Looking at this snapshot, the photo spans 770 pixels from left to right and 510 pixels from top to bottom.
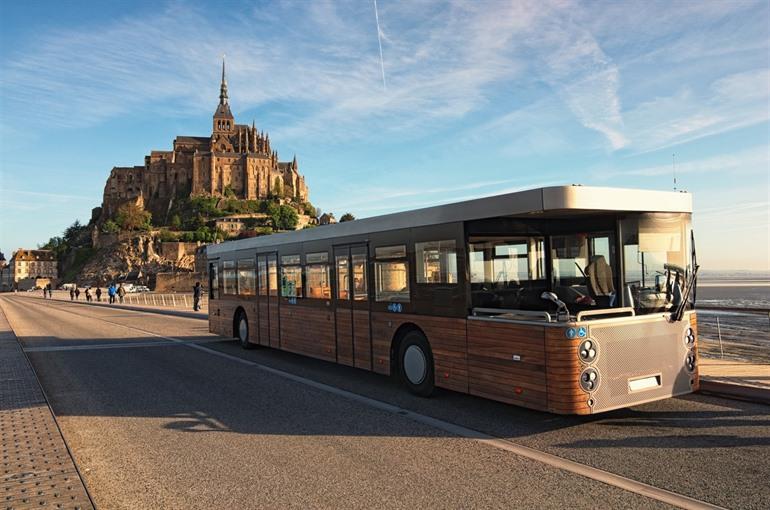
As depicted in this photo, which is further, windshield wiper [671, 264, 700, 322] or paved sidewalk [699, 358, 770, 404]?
paved sidewalk [699, 358, 770, 404]

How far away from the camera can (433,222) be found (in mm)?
8391

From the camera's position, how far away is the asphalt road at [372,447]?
4887mm

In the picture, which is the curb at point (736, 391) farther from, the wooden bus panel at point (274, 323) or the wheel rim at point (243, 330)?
the wheel rim at point (243, 330)

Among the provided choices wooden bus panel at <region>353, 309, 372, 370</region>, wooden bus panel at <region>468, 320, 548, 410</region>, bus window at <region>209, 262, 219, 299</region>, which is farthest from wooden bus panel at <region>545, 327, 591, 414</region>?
bus window at <region>209, 262, 219, 299</region>

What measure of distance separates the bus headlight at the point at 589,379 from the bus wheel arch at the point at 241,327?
1020cm

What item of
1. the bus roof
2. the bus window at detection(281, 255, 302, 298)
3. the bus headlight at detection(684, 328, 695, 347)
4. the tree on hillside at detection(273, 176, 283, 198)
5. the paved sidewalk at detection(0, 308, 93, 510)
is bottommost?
the paved sidewalk at detection(0, 308, 93, 510)

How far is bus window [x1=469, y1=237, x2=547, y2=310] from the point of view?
7.98 m

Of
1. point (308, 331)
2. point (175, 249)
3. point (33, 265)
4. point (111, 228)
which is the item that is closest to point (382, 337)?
point (308, 331)

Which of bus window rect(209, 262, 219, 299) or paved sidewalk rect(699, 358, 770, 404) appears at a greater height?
bus window rect(209, 262, 219, 299)

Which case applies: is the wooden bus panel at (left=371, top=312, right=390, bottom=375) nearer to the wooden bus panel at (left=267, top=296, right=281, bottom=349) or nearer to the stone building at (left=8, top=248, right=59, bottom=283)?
the wooden bus panel at (left=267, top=296, right=281, bottom=349)

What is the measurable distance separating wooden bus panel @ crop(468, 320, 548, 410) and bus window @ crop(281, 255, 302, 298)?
5.42m

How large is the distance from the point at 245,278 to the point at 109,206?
519 ft

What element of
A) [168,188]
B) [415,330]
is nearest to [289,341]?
[415,330]

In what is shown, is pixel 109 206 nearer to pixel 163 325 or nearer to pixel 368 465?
pixel 163 325
